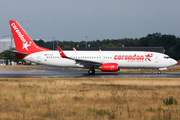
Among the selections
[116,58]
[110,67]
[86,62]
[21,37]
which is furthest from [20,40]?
[116,58]

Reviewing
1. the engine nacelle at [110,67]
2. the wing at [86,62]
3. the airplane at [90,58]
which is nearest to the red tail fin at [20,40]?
the airplane at [90,58]

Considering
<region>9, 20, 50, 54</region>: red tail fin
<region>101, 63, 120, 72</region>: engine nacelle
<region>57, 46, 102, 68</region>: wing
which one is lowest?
<region>101, 63, 120, 72</region>: engine nacelle

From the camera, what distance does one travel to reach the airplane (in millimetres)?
34219

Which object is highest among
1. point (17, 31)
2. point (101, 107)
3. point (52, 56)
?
point (17, 31)

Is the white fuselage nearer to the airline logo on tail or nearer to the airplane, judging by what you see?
the airplane

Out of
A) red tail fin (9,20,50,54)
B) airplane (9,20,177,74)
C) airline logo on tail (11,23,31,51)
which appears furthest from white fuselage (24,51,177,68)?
airline logo on tail (11,23,31,51)

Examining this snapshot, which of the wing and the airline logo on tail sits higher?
the airline logo on tail

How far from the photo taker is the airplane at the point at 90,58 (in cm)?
3422

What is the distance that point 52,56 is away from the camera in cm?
3591

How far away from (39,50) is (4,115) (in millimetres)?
28155

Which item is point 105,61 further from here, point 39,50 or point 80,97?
point 80,97

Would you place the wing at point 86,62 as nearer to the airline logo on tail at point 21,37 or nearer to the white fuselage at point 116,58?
the white fuselage at point 116,58

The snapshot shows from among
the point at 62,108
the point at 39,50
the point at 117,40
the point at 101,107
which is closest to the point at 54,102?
the point at 62,108

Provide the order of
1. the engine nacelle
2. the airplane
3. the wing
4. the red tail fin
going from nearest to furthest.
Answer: the engine nacelle, the wing, the airplane, the red tail fin
